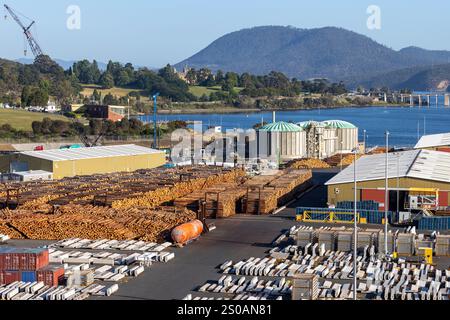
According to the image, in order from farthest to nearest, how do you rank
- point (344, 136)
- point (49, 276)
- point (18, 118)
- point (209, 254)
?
point (18, 118) → point (344, 136) → point (209, 254) → point (49, 276)

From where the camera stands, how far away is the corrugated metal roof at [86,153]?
30.5 meters

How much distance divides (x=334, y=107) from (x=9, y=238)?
134835 mm

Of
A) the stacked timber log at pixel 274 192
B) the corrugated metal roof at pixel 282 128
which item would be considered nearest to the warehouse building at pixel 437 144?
the stacked timber log at pixel 274 192

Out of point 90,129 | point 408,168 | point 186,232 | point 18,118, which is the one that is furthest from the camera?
point 18,118

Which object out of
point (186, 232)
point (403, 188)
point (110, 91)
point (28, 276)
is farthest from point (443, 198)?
point (110, 91)

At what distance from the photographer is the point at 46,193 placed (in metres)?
22.9

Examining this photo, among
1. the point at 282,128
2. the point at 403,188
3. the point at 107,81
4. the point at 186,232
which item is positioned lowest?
the point at 186,232

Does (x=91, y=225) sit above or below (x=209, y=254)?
above

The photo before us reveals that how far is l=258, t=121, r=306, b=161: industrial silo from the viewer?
1676 inches

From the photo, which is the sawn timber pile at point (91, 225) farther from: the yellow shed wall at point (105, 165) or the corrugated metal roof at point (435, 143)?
the corrugated metal roof at point (435, 143)

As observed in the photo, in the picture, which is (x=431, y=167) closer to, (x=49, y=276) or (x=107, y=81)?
(x=49, y=276)

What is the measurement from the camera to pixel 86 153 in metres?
32.6

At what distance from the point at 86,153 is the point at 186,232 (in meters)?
16.0

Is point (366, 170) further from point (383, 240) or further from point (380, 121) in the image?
point (380, 121)
